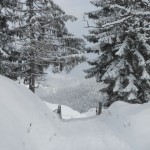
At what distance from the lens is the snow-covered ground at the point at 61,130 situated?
22.4ft

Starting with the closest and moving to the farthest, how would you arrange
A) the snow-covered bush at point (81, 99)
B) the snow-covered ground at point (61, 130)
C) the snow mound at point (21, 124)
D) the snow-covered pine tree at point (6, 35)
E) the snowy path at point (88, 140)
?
the snow mound at point (21, 124)
the snow-covered ground at point (61, 130)
the snowy path at point (88, 140)
the snow-covered pine tree at point (6, 35)
the snow-covered bush at point (81, 99)

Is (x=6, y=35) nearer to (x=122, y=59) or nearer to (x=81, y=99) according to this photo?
(x=122, y=59)

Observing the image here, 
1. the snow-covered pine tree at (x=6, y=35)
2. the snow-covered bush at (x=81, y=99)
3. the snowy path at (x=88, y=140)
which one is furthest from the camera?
the snow-covered bush at (x=81, y=99)

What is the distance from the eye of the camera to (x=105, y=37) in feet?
69.7

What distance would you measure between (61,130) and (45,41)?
1376cm

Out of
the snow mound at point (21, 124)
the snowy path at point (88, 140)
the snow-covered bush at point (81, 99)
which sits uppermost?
the snow mound at point (21, 124)

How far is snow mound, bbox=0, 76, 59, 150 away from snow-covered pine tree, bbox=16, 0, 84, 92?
12.7 m

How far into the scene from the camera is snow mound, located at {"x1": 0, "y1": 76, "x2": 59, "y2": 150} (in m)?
6.39

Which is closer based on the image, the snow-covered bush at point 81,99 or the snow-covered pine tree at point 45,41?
the snow-covered pine tree at point 45,41

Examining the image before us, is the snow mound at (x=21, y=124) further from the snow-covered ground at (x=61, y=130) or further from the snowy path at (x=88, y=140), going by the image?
the snowy path at (x=88, y=140)

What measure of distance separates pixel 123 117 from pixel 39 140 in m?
3.45

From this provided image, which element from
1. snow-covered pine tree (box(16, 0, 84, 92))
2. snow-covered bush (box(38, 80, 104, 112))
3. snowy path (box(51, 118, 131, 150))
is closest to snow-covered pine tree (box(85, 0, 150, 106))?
snow-covered pine tree (box(16, 0, 84, 92))

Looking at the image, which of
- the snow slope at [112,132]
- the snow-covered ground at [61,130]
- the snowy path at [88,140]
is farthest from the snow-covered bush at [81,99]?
the snowy path at [88,140]

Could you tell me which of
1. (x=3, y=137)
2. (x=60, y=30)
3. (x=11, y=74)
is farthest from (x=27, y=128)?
(x=60, y=30)
